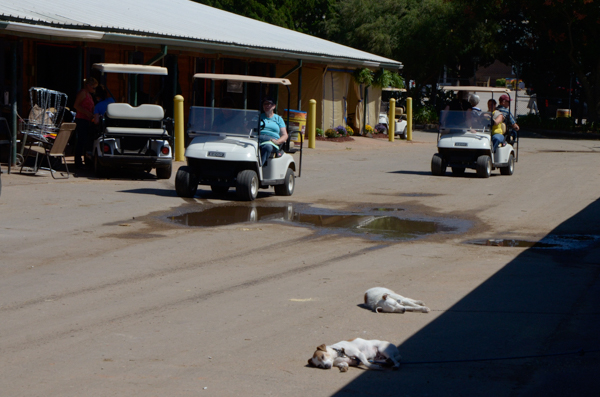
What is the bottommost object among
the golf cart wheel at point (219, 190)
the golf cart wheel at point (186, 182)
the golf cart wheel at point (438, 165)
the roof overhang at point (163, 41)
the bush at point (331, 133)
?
the golf cart wheel at point (219, 190)

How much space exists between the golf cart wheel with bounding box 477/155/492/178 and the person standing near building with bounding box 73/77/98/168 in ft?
26.3

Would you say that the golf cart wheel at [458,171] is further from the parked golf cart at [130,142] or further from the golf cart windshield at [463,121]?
the parked golf cart at [130,142]

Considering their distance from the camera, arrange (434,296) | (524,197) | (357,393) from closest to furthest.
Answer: (357,393) → (434,296) → (524,197)

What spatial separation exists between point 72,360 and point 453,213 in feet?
26.6

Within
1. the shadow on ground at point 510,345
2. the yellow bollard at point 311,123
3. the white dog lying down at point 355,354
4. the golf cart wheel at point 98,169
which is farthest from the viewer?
the yellow bollard at point 311,123

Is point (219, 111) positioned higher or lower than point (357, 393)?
higher

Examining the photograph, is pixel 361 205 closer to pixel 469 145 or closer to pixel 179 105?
pixel 469 145

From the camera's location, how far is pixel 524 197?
1447cm

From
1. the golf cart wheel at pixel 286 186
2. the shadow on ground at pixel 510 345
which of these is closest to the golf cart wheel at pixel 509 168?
the golf cart wheel at pixel 286 186

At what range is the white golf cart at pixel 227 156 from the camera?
1277 cm

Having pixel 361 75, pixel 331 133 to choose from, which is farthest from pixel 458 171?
pixel 361 75

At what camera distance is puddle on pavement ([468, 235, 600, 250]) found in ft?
31.9

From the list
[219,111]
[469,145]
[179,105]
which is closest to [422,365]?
[219,111]

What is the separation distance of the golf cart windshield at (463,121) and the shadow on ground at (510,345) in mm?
9839
